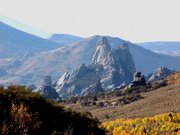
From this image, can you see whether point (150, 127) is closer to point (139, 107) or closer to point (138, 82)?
point (139, 107)

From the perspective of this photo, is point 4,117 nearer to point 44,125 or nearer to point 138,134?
point 44,125

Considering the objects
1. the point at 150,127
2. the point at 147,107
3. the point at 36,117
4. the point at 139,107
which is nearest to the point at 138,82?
the point at 139,107

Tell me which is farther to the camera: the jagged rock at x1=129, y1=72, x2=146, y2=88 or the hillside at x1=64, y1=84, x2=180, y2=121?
the jagged rock at x1=129, y1=72, x2=146, y2=88

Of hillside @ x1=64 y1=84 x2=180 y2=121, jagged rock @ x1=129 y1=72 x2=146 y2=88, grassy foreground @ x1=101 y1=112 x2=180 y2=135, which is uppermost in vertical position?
grassy foreground @ x1=101 y1=112 x2=180 y2=135

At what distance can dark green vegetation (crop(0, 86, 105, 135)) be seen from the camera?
1597 cm

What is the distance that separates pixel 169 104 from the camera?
166 feet

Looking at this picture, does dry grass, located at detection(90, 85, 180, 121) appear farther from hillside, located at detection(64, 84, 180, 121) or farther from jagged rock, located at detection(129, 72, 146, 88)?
jagged rock, located at detection(129, 72, 146, 88)

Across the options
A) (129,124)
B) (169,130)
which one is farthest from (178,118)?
(169,130)

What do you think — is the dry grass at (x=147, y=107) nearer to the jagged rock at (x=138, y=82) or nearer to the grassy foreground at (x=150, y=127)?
the grassy foreground at (x=150, y=127)

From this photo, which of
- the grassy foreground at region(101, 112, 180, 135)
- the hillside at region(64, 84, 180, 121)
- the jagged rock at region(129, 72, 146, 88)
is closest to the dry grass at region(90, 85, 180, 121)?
the hillside at region(64, 84, 180, 121)

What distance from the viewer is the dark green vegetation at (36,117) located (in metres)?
16.0

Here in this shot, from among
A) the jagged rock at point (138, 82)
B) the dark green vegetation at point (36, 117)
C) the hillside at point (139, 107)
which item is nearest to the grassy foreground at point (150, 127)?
the dark green vegetation at point (36, 117)

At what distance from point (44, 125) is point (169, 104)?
3268 centimetres

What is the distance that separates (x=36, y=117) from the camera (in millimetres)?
18000
